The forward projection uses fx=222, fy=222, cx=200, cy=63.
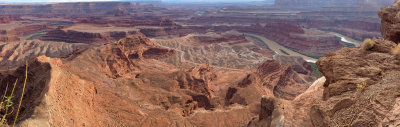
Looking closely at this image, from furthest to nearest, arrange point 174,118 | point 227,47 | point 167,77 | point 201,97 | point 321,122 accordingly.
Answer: point 227,47, point 167,77, point 201,97, point 174,118, point 321,122

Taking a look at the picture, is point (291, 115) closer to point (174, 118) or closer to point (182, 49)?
point (174, 118)

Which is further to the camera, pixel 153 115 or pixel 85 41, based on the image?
pixel 85 41

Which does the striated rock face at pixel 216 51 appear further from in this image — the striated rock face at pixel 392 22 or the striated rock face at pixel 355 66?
the striated rock face at pixel 355 66

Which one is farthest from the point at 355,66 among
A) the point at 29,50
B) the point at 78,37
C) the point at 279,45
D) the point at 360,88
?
the point at 78,37

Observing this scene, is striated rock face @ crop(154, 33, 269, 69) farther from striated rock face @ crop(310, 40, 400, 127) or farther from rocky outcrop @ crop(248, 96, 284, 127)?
striated rock face @ crop(310, 40, 400, 127)

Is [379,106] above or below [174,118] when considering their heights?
above

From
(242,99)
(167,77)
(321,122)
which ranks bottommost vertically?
(242,99)

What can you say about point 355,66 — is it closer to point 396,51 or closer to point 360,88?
point 396,51

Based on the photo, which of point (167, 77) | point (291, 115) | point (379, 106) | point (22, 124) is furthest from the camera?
point (167, 77)

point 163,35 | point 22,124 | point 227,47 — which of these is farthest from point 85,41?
point 22,124

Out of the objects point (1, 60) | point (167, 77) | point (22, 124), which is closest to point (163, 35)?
point (1, 60)
